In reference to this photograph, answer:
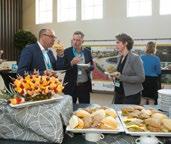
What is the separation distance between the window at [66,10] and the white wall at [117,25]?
5.2 inches

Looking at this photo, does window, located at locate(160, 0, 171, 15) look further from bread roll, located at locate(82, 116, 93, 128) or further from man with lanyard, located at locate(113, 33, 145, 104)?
bread roll, located at locate(82, 116, 93, 128)

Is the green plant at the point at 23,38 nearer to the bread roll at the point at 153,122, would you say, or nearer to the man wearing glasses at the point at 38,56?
the man wearing glasses at the point at 38,56

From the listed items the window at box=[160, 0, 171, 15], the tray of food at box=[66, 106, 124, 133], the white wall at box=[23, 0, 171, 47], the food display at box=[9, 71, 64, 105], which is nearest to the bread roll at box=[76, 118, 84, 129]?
the tray of food at box=[66, 106, 124, 133]

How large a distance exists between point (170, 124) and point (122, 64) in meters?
1.53

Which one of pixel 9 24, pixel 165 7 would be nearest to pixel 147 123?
pixel 165 7

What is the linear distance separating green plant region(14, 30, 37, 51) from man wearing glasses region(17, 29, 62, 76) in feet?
13.7

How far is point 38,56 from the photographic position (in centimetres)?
270

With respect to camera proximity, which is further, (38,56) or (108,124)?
(38,56)

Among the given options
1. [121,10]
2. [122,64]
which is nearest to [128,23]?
[121,10]

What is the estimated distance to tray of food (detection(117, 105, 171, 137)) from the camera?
1.39 metres

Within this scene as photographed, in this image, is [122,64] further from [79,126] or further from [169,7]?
[169,7]

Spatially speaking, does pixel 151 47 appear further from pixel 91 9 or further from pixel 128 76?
pixel 91 9

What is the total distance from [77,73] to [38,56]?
0.79 meters

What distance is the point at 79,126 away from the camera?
142cm
